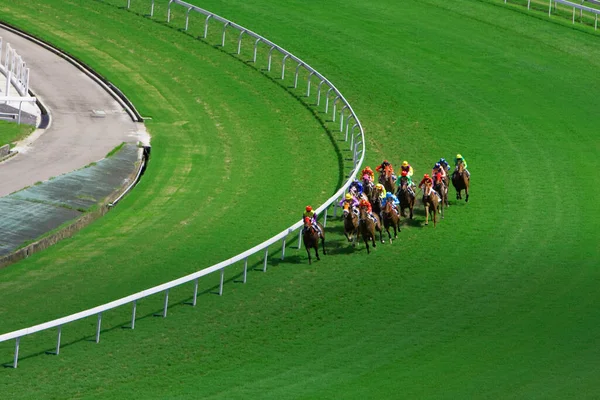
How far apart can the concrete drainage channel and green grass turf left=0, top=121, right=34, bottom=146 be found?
306 cm

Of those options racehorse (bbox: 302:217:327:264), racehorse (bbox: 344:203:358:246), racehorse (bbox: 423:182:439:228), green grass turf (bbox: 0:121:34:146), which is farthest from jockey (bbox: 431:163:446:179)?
green grass turf (bbox: 0:121:34:146)

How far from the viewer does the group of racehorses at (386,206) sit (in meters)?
23.8

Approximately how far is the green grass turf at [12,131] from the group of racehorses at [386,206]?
1059 centimetres

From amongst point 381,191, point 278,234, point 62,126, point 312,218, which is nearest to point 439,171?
point 381,191

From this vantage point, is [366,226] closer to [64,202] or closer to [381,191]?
[381,191]

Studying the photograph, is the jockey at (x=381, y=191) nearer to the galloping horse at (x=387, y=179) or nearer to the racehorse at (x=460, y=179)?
the galloping horse at (x=387, y=179)

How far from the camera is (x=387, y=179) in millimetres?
27266

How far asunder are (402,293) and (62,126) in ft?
49.0

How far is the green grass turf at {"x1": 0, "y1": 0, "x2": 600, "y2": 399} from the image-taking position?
704 inches

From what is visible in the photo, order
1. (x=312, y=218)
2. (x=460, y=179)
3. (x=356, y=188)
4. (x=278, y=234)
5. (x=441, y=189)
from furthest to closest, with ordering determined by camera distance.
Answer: (x=460, y=179) < (x=441, y=189) < (x=356, y=188) < (x=278, y=234) < (x=312, y=218)

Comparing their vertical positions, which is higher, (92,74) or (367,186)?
(367,186)

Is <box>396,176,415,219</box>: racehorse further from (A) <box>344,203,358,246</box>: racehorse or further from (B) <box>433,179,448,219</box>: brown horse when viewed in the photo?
(A) <box>344,203,358,246</box>: racehorse

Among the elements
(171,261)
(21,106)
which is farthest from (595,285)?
(21,106)

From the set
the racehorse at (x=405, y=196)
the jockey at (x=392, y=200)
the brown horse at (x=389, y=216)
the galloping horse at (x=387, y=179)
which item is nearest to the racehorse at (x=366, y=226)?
the brown horse at (x=389, y=216)
